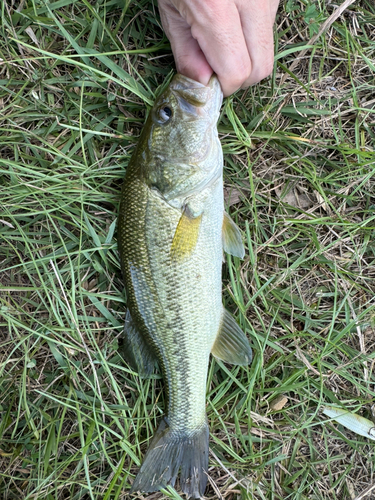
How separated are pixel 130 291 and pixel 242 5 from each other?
1.63 metres

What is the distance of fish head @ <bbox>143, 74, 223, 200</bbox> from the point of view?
2031 mm

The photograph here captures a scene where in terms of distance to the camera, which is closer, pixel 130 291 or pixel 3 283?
pixel 130 291

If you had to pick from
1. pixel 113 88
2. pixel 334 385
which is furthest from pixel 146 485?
pixel 113 88

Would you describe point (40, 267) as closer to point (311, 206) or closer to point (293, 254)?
point (293, 254)

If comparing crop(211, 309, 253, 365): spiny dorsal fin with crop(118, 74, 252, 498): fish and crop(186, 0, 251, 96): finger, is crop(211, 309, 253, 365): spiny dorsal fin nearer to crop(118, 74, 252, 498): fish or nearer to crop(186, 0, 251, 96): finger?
crop(118, 74, 252, 498): fish

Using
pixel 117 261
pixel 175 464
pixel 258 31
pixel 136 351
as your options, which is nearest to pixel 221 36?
pixel 258 31

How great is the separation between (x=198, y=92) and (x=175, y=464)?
215 cm

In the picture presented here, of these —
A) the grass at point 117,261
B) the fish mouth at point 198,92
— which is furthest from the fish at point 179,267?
the grass at point 117,261

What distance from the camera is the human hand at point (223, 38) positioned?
1910 mm

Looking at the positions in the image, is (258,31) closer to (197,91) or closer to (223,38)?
(223,38)

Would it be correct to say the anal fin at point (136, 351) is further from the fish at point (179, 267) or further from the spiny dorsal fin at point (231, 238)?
the spiny dorsal fin at point (231, 238)

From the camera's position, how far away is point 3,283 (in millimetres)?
2535

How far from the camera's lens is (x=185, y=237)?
2.08 meters

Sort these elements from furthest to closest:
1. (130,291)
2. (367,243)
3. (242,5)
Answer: (367,243) → (130,291) → (242,5)
